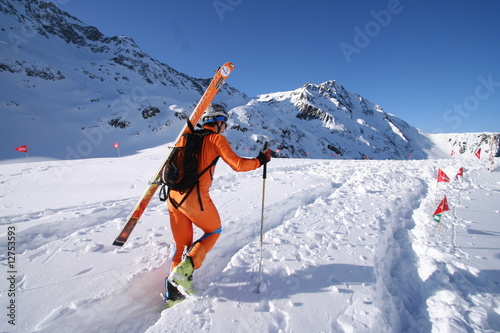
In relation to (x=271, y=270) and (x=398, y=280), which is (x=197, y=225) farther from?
(x=398, y=280)

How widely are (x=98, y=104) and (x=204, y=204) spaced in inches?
2692

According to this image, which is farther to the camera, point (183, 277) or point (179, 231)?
point (179, 231)

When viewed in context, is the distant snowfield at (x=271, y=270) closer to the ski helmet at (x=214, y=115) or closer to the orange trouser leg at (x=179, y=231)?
the orange trouser leg at (x=179, y=231)

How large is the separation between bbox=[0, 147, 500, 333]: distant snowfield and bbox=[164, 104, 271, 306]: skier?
0.30 meters

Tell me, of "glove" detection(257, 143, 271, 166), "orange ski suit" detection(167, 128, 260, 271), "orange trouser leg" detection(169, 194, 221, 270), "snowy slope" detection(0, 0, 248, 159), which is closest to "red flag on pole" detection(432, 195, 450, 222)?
"glove" detection(257, 143, 271, 166)

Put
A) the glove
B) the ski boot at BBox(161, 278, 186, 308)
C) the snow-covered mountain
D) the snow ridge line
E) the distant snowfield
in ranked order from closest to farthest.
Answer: the distant snowfield, the snow ridge line, the ski boot at BBox(161, 278, 186, 308), the glove, the snow-covered mountain

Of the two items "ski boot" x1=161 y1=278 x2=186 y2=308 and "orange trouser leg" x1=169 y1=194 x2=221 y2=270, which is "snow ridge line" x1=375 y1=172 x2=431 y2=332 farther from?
"ski boot" x1=161 y1=278 x2=186 y2=308

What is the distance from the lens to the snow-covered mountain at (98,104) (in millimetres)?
40841

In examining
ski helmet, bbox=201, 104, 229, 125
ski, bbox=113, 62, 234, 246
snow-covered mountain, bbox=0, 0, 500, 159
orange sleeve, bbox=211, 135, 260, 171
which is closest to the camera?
orange sleeve, bbox=211, 135, 260, 171

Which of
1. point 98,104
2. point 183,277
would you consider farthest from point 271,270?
point 98,104

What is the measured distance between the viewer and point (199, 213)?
2814 millimetres

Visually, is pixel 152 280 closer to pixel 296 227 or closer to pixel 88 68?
pixel 296 227

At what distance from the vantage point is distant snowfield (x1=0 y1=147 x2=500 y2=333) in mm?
2357

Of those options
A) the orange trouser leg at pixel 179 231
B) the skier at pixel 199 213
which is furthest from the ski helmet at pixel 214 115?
the orange trouser leg at pixel 179 231
